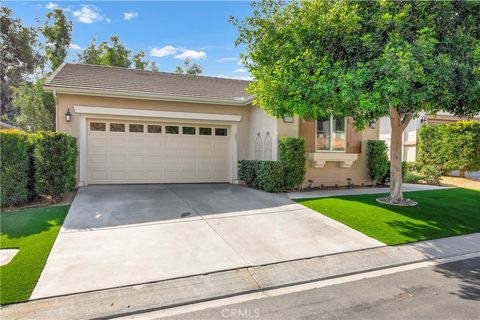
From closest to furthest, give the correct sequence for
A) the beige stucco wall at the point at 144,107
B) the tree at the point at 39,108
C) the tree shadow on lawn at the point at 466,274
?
1. the tree shadow on lawn at the point at 466,274
2. the beige stucco wall at the point at 144,107
3. the tree at the point at 39,108

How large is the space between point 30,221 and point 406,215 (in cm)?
830

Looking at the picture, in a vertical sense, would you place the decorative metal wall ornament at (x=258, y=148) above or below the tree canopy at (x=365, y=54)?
below

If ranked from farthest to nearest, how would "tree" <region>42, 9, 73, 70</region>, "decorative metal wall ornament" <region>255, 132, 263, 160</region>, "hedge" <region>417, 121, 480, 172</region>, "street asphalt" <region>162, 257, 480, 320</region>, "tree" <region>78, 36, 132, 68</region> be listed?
"tree" <region>78, 36, 132, 68</region>, "tree" <region>42, 9, 73, 70</region>, "hedge" <region>417, 121, 480, 172</region>, "decorative metal wall ornament" <region>255, 132, 263, 160</region>, "street asphalt" <region>162, 257, 480, 320</region>

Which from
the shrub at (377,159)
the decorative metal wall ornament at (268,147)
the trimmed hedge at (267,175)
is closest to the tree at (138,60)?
the decorative metal wall ornament at (268,147)

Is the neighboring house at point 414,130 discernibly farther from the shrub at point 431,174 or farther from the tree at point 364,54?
the tree at point 364,54

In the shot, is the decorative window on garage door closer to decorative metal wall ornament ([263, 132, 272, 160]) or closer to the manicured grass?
the manicured grass

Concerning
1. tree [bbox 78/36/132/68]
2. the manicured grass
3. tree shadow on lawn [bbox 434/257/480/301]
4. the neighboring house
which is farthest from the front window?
tree [bbox 78/36/132/68]

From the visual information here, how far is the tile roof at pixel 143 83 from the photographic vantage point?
1031 cm

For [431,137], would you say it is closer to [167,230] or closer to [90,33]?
[167,230]

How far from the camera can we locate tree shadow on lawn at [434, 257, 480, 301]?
12.0 feet

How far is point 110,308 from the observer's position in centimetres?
328

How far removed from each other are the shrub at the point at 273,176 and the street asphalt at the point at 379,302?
5.45 m

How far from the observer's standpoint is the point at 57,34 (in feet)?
68.7

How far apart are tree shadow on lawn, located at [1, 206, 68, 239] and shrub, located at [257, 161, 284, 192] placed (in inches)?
221
